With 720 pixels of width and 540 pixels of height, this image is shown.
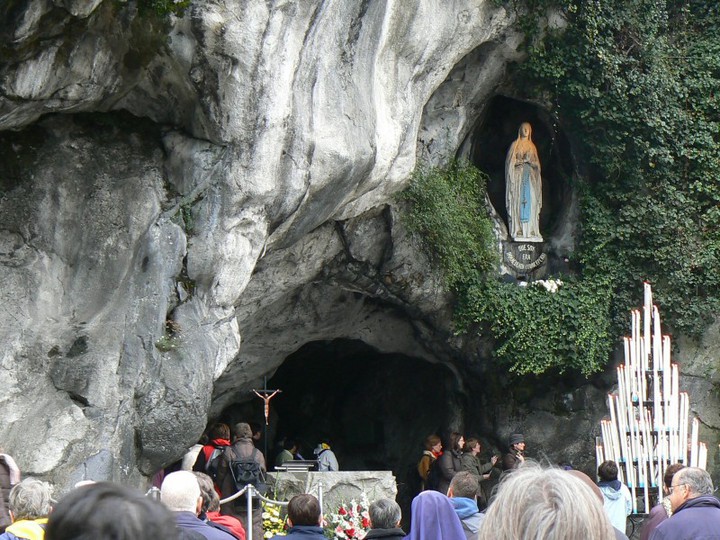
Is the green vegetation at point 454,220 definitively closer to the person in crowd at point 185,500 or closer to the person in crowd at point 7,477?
the person in crowd at point 7,477

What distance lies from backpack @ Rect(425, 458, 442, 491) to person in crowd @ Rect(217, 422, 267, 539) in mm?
2527

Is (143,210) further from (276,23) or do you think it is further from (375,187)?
(375,187)

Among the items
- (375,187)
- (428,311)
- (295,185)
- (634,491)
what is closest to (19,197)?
(295,185)

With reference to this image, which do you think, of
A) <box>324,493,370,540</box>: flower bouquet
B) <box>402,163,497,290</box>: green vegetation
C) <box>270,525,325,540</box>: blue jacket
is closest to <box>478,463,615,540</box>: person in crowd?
<box>270,525,325,540</box>: blue jacket

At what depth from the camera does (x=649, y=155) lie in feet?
44.1

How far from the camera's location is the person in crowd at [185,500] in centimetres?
418

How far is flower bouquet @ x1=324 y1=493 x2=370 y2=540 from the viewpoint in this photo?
1084cm

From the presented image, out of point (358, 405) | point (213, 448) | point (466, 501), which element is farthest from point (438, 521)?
point (358, 405)

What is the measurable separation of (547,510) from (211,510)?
10.1 feet

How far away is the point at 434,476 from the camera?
38.9 feet

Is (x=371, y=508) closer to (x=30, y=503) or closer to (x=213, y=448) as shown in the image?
(x=30, y=503)

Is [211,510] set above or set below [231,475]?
above

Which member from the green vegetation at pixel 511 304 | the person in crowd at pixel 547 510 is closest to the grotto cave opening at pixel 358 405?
the green vegetation at pixel 511 304

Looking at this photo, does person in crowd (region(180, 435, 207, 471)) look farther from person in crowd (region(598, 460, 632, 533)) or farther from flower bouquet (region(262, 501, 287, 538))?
person in crowd (region(598, 460, 632, 533))
